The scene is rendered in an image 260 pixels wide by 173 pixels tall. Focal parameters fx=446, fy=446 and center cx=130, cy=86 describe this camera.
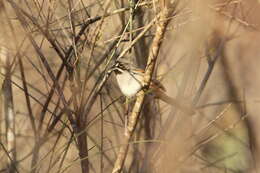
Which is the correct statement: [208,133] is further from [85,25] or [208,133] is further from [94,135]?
[85,25]

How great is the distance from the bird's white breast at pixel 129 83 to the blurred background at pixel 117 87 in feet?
0.37

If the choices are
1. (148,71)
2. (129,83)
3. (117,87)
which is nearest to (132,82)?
(129,83)

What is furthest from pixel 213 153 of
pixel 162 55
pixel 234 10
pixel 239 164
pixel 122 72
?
pixel 234 10

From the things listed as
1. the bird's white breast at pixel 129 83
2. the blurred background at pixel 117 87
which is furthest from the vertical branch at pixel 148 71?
the bird's white breast at pixel 129 83

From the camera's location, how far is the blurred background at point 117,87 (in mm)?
2541

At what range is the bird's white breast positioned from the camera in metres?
3.22

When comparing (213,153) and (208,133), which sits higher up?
(208,133)

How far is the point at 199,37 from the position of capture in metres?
1.58

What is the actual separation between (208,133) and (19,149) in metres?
1.99

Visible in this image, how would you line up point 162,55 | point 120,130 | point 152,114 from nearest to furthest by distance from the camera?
point 152,114, point 120,130, point 162,55

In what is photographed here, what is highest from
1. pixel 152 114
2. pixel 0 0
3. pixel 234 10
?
pixel 0 0

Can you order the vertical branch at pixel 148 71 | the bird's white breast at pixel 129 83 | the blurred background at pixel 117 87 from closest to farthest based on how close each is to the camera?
the vertical branch at pixel 148 71 < the blurred background at pixel 117 87 < the bird's white breast at pixel 129 83

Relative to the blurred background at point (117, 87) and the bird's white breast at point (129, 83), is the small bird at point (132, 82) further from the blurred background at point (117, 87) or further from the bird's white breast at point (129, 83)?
the blurred background at point (117, 87)

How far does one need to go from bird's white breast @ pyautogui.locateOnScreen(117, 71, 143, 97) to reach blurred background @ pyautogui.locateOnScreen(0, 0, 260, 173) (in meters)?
0.11
